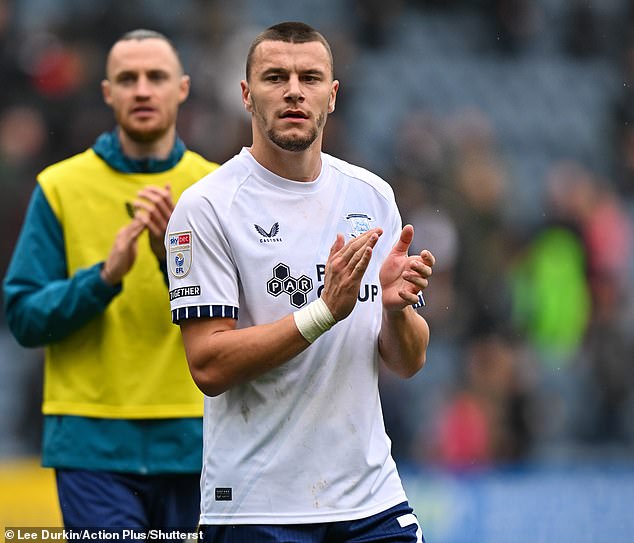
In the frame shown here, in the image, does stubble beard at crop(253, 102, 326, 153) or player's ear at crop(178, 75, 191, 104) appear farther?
player's ear at crop(178, 75, 191, 104)

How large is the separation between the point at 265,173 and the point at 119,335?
1458mm

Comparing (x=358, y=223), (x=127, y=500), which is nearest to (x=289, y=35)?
(x=358, y=223)

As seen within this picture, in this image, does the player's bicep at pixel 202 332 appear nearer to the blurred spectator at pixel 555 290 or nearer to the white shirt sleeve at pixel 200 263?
the white shirt sleeve at pixel 200 263

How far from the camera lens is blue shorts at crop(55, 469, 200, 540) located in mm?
5940

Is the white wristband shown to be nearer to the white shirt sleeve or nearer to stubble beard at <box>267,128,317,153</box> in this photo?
the white shirt sleeve

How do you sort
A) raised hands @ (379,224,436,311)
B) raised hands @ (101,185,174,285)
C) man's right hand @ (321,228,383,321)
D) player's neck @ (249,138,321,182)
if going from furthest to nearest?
raised hands @ (101,185,174,285), player's neck @ (249,138,321,182), raised hands @ (379,224,436,311), man's right hand @ (321,228,383,321)

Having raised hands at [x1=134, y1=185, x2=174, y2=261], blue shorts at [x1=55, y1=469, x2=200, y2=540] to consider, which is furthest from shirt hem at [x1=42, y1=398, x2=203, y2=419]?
raised hands at [x1=134, y1=185, x2=174, y2=261]

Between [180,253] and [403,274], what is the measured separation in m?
0.80

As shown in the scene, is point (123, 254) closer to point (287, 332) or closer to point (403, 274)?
point (287, 332)

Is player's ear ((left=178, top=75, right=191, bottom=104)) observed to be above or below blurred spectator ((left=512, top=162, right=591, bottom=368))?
above

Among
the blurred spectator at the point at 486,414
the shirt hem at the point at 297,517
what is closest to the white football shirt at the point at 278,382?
the shirt hem at the point at 297,517

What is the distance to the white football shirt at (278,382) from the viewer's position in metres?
4.82

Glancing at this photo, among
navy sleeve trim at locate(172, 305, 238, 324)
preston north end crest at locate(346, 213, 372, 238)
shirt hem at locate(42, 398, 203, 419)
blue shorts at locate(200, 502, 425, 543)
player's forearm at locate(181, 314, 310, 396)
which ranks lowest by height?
blue shorts at locate(200, 502, 425, 543)

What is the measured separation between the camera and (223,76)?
45.0 feet
